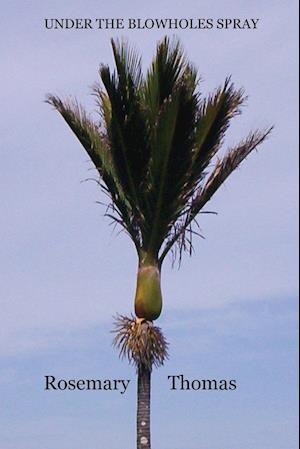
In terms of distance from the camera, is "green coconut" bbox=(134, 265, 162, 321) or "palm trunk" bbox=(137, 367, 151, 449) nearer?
"palm trunk" bbox=(137, 367, 151, 449)

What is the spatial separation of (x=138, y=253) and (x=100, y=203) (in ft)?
3.55

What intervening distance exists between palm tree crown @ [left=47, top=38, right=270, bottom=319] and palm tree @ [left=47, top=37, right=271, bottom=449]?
2 centimetres

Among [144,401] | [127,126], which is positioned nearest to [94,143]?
[127,126]

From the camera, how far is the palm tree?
23172mm

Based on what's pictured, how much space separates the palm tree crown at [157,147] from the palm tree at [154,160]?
0.02 metres

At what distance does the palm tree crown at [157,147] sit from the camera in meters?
23.4

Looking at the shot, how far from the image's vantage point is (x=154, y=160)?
23.6m

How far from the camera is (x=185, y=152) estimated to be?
23609 millimetres

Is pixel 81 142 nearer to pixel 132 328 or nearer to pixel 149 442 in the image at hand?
pixel 132 328

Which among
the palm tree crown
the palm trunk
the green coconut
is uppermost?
the palm tree crown

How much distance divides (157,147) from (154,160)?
0.78ft

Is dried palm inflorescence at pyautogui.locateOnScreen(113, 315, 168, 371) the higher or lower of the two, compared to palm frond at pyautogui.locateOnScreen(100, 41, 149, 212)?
lower

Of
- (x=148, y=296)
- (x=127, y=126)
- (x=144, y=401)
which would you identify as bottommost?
(x=144, y=401)

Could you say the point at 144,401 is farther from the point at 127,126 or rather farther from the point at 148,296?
the point at 127,126
